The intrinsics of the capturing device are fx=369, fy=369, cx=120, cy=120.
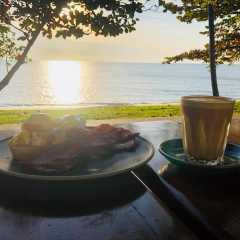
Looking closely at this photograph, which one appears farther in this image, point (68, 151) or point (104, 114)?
point (104, 114)

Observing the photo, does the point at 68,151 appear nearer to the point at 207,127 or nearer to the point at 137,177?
the point at 137,177

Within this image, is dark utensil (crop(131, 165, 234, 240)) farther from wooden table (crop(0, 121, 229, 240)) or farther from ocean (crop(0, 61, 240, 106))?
ocean (crop(0, 61, 240, 106))

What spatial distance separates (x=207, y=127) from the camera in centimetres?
135

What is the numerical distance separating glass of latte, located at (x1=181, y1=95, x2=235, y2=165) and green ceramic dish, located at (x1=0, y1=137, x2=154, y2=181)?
0.54ft

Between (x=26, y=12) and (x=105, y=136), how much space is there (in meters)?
7.26

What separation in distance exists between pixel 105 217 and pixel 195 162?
19.4 inches

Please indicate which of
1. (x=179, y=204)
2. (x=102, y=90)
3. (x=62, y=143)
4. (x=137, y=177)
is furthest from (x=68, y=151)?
(x=102, y=90)

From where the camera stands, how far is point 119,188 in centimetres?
113

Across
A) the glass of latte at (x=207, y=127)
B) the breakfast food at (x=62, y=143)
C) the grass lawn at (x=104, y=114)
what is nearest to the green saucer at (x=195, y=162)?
the glass of latte at (x=207, y=127)

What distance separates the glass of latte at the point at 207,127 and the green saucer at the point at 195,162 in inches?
1.5

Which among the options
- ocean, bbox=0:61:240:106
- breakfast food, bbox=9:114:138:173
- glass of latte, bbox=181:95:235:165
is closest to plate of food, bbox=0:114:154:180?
breakfast food, bbox=9:114:138:173

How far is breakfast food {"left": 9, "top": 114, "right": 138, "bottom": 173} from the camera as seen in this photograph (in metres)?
1.17

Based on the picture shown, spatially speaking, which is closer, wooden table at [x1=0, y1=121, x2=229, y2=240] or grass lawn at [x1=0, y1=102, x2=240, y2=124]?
wooden table at [x1=0, y1=121, x2=229, y2=240]

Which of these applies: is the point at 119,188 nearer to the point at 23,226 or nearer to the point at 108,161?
the point at 108,161
